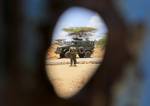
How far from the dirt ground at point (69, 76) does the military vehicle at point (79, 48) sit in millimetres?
26

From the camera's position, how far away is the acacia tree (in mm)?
1706

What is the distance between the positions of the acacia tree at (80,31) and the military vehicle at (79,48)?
12 millimetres

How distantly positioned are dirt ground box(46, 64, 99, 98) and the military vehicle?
3 cm

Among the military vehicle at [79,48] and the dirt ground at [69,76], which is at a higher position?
the military vehicle at [79,48]

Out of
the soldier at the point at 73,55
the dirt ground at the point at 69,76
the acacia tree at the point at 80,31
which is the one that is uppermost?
the acacia tree at the point at 80,31

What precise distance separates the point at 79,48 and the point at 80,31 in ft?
0.14

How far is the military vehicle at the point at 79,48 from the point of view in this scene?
1717mm

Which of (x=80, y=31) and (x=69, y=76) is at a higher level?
(x=80, y=31)

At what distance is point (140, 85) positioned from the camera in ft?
5.75

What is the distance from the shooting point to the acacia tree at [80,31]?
171cm

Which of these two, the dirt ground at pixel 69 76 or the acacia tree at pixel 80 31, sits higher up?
the acacia tree at pixel 80 31

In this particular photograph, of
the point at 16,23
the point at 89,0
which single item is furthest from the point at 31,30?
the point at 89,0

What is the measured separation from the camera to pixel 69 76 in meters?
1.72

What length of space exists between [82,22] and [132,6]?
0.13 metres
